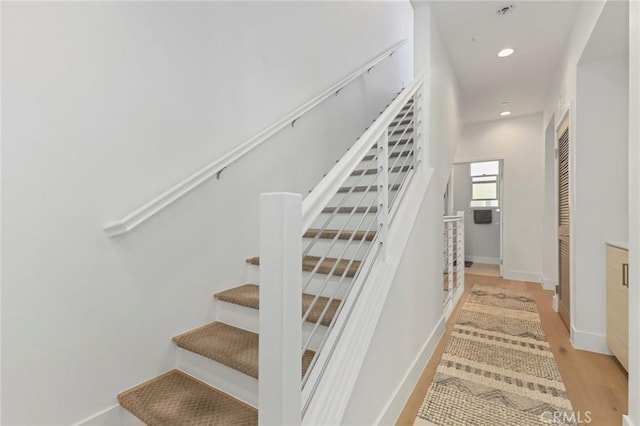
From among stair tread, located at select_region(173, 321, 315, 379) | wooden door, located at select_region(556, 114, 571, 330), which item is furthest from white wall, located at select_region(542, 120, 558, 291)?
stair tread, located at select_region(173, 321, 315, 379)

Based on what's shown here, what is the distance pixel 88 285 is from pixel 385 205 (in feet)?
4.58

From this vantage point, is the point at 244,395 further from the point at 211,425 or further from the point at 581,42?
the point at 581,42

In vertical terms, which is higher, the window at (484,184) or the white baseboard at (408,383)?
the window at (484,184)

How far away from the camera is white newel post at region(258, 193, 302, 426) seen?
851 mm

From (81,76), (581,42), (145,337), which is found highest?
(581,42)

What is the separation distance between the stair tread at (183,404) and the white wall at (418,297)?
514 mm

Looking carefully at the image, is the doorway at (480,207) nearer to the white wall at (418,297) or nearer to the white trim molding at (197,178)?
the white wall at (418,297)

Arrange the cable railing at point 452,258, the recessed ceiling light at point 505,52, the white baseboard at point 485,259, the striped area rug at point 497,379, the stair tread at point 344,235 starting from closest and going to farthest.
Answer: the striped area rug at point 497,379
the stair tread at point 344,235
the recessed ceiling light at point 505,52
the cable railing at point 452,258
the white baseboard at point 485,259

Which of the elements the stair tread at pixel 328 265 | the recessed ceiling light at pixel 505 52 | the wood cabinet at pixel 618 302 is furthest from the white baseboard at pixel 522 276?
the stair tread at pixel 328 265

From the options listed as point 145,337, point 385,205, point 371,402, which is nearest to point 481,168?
point 385,205

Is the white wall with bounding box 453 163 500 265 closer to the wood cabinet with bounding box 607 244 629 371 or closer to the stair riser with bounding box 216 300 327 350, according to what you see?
the wood cabinet with bounding box 607 244 629 371

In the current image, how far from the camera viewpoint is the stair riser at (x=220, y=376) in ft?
4.50

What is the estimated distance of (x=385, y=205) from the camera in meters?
1.56

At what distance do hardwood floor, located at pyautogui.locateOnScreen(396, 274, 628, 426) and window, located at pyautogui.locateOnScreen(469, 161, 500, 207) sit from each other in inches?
156
